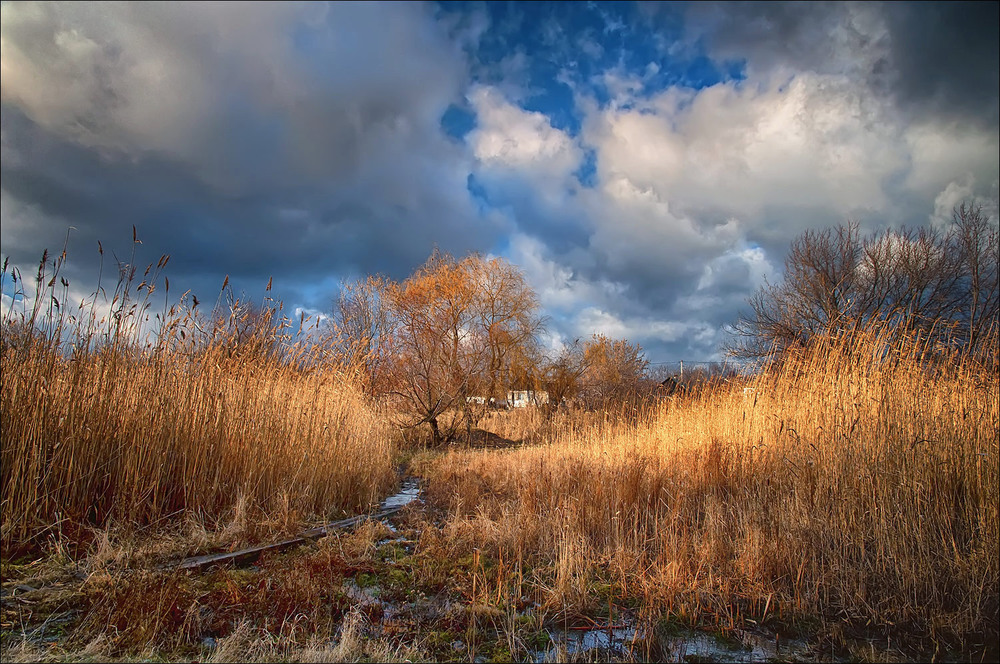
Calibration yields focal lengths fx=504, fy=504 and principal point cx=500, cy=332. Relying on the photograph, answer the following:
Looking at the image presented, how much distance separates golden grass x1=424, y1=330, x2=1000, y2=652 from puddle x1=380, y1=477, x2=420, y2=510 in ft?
3.04

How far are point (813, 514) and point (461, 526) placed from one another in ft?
11.0

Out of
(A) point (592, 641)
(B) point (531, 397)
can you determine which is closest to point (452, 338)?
(B) point (531, 397)

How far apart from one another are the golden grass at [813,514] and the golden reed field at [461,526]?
0.10ft

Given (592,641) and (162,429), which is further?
(162,429)

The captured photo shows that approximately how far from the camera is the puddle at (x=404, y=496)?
727 cm

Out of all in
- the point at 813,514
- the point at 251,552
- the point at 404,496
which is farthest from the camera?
the point at 404,496

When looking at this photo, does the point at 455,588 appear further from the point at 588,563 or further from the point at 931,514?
the point at 931,514

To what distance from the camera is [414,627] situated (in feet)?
10.3

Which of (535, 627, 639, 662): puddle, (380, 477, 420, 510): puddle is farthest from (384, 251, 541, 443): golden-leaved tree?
(535, 627, 639, 662): puddle

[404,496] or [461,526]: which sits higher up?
[461,526]

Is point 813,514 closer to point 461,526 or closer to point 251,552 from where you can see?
point 461,526

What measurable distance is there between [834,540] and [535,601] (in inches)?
104

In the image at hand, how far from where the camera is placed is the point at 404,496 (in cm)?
812

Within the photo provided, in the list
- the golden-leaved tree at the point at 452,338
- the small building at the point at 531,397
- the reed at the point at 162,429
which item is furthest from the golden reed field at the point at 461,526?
the small building at the point at 531,397
